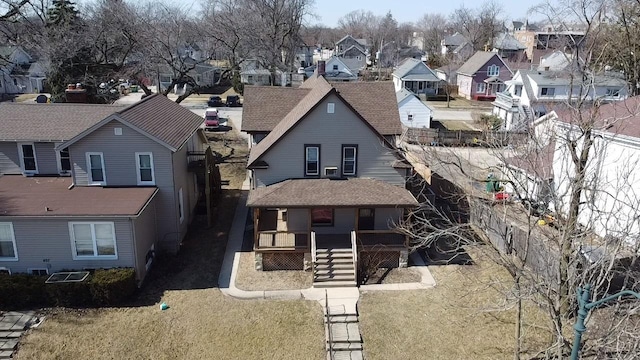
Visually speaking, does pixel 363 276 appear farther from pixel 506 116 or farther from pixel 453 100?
pixel 453 100

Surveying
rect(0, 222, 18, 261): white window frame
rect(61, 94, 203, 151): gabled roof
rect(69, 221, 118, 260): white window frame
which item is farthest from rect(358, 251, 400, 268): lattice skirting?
rect(0, 222, 18, 261): white window frame

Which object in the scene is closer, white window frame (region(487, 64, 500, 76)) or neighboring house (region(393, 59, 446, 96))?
white window frame (region(487, 64, 500, 76))

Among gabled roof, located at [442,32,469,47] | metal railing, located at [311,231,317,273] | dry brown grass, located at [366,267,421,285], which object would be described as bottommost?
dry brown grass, located at [366,267,421,285]

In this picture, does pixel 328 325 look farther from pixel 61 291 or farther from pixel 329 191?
pixel 61 291

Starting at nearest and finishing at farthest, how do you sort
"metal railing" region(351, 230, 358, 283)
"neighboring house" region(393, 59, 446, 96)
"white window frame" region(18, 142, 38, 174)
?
"metal railing" region(351, 230, 358, 283), "white window frame" region(18, 142, 38, 174), "neighboring house" region(393, 59, 446, 96)

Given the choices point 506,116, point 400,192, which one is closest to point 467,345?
point 400,192

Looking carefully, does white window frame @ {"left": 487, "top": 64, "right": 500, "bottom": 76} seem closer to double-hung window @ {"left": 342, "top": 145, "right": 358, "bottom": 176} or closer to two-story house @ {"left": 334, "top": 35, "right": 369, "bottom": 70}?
two-story house @ {"left": 334, "top": 35, "right": 369, "bottom": 70}

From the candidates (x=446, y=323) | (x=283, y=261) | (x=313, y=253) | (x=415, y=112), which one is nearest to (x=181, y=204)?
(x=283, y=261)
